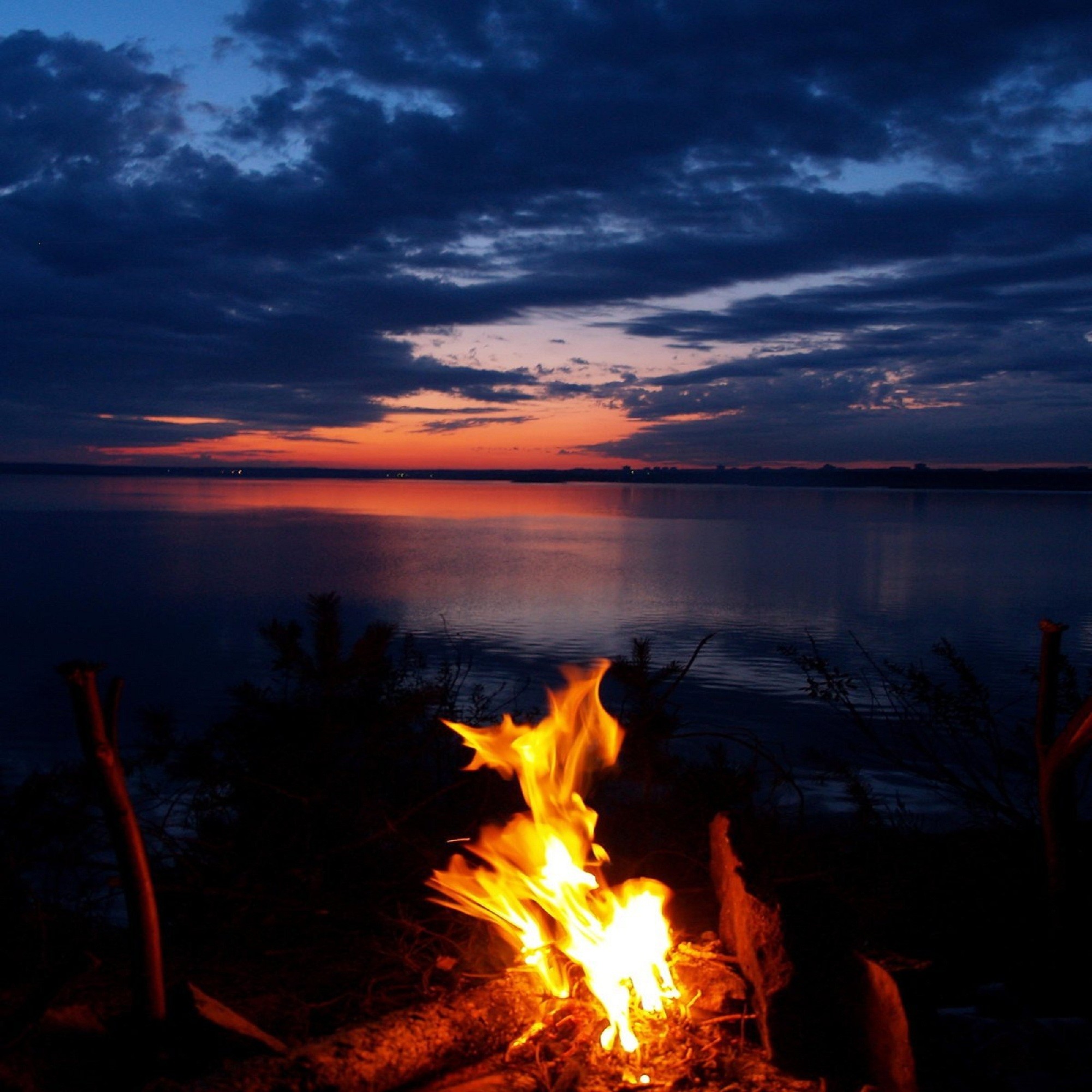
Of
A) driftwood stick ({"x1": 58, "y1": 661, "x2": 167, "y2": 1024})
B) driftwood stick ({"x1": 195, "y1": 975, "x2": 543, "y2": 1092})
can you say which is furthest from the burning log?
driftwood stick ({"x1": 58, "y1": 661, "x2": 167, "y2": 1024})

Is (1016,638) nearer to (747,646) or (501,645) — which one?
(747,646)

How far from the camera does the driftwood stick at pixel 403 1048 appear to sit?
251 cm

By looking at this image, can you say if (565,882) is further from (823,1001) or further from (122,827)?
(122,827)

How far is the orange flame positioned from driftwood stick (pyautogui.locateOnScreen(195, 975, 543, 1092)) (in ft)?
0.63

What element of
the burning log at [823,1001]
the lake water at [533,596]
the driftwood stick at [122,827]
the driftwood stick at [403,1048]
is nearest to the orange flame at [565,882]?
the driftwood stick at [403,1048]

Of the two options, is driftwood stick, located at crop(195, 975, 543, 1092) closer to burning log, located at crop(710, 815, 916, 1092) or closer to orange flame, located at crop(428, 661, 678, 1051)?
orange flame, located at crop(428, 661, 678, 1051)

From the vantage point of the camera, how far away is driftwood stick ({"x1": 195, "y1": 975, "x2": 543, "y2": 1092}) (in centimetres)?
251

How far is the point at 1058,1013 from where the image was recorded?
3.48 m

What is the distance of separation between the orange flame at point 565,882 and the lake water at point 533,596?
7.75ft

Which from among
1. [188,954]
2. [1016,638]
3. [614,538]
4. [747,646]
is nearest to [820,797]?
[188,954]

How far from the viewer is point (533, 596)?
19734 millimetres

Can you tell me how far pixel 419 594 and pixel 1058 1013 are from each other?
17841 millimetres

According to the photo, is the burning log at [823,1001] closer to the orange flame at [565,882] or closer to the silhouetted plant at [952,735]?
the orange flame at [565,882]

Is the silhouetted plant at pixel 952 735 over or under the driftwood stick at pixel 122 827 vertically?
under
